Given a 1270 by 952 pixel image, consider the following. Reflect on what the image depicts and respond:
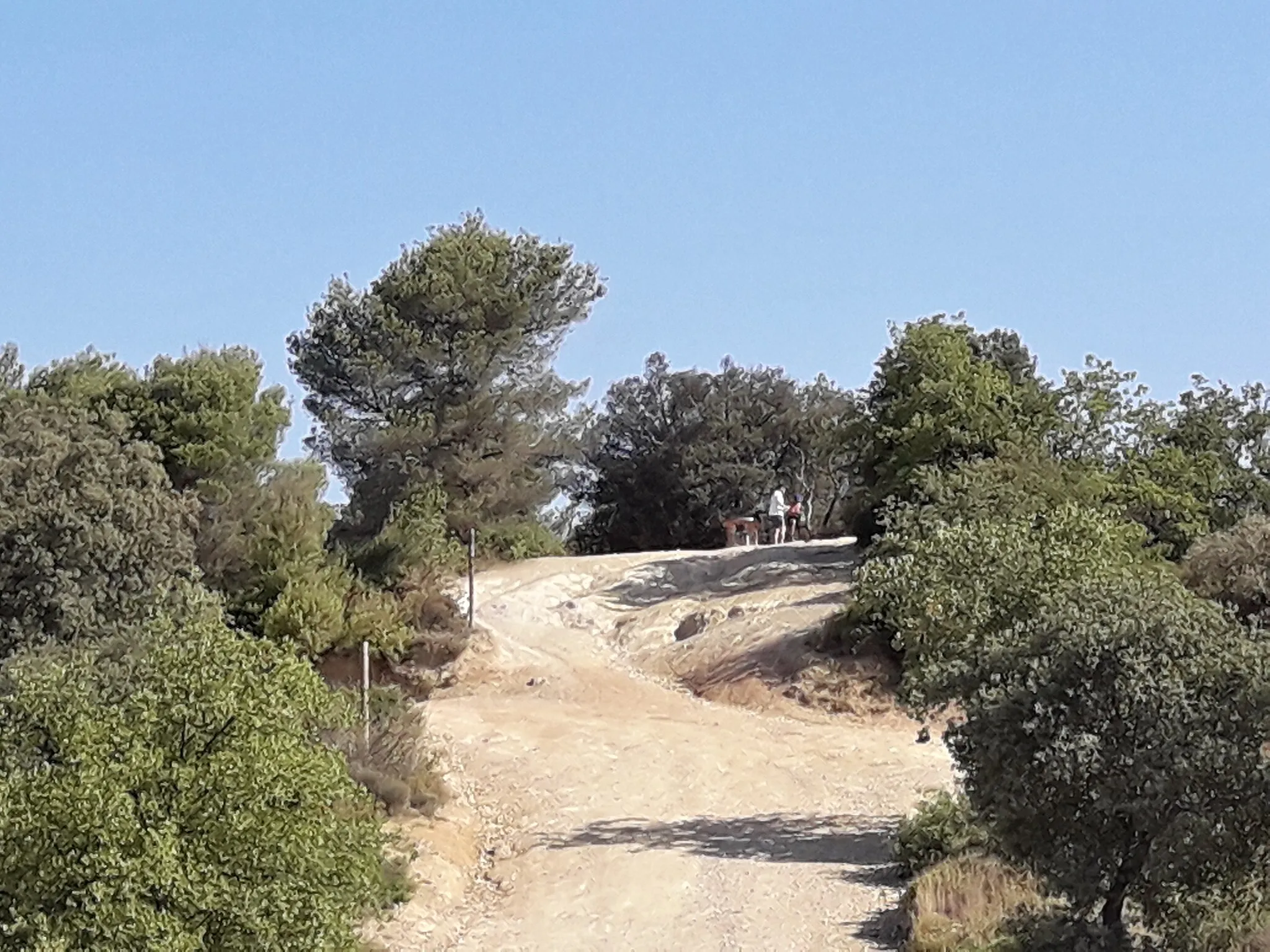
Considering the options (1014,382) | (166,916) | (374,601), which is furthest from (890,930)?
(1014,382)

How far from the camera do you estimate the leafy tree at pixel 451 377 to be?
124 feet

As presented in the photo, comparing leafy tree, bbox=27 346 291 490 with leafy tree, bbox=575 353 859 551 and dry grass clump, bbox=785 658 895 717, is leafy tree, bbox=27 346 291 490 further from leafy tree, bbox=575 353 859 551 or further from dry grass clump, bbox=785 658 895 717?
leafy tree, bbox=575 353 859 551

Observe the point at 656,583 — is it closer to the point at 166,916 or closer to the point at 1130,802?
the point at 1130,802

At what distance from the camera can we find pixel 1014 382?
4134cm

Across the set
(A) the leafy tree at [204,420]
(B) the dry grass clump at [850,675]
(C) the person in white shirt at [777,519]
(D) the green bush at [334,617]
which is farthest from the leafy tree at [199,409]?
(C) the person in white shirt at [777,519]

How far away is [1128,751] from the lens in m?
11.8

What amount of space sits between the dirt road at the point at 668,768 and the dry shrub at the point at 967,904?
76cm

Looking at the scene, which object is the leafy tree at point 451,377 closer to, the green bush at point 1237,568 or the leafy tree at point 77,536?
the leafy tree at point 77,536

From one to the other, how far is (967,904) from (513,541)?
27309mm

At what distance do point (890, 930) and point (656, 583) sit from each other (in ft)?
72.3

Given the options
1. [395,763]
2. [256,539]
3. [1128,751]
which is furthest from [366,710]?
[1128,751]

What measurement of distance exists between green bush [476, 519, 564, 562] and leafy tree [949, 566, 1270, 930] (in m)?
26.8

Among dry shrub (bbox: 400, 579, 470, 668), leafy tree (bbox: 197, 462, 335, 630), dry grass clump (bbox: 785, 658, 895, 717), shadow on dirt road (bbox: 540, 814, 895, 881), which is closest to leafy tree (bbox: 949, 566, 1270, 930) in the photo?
shadow on dirt road (bbox: 540, 814, 895, 881)

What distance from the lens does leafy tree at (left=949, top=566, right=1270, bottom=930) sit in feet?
37.3
